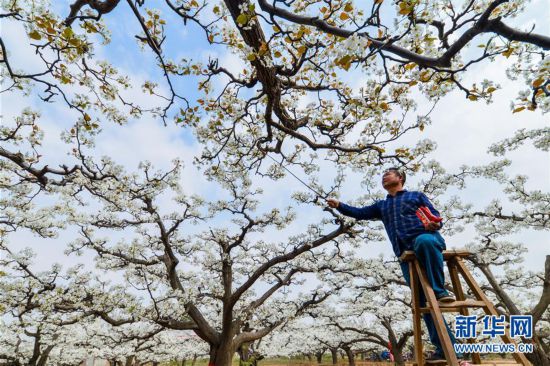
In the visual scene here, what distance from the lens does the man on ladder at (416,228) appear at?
2.68m

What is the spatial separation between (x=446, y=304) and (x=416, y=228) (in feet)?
2.44

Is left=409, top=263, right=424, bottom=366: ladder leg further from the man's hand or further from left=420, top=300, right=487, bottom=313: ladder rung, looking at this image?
the man's hand

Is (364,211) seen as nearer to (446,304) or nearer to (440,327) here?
(446,304)

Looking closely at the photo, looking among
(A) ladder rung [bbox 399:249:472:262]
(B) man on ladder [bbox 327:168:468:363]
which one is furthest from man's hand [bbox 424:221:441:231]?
(A) ladder rung [bbox 399:249:472:262]

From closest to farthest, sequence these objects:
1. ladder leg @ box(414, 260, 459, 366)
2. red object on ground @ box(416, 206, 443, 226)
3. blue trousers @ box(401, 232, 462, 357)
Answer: ladder leg @ box(414, 260, 459, 366) → blue trousers @ box(401, 232, 462, 357) → red object on ground @ box(416, 206, 443, 226)

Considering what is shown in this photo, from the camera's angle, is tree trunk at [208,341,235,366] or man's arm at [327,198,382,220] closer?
man's arm at [327,198,382,220]

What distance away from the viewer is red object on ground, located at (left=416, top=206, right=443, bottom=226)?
2932mm

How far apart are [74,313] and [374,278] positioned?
11.5m

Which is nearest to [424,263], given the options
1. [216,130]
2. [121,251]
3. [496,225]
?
[216,130]

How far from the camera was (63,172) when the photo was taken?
221 inches

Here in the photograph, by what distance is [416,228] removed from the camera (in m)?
3.07

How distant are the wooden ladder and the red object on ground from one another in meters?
0.30

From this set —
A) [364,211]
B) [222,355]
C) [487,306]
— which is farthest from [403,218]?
[222,355]

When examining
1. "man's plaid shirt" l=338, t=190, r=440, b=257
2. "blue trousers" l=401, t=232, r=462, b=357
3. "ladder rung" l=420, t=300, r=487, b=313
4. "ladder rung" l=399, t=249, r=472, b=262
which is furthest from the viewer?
"man's plaid shirt" l=338, t=190, r=440, b=257
